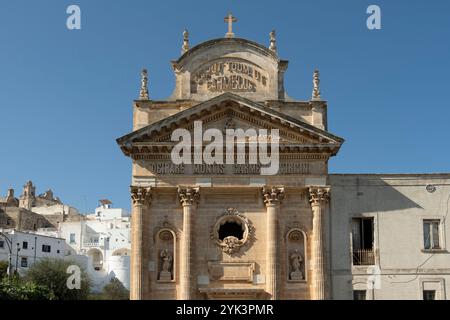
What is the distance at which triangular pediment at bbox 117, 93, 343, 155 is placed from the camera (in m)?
30.7

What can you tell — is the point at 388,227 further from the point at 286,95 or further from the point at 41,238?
the point at 41,238

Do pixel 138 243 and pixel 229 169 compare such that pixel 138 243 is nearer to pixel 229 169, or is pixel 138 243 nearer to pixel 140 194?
pixel 140 194

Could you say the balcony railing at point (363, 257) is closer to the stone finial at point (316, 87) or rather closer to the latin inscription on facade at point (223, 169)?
the latin inscription on facade at point (223, 169)

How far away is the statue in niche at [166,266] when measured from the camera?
30.4m

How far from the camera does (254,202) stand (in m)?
31.3

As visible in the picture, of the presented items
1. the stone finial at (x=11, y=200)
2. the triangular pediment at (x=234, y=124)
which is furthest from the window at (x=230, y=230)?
the stone finial at (x=11, y=200)

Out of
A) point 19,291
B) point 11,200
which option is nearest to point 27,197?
point 11,200

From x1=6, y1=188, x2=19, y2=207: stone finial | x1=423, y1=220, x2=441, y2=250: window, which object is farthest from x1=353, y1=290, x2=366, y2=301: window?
x1=6, y1=188, x2=19, y2=207: stone finial

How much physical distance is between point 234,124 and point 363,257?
27.9ft

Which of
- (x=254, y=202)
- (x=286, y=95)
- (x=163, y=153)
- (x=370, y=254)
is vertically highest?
(x=286, y=95)

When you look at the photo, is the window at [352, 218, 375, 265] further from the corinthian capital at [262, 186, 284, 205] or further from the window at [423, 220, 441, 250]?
the corinthian capital at [262, 186, 284, 205]

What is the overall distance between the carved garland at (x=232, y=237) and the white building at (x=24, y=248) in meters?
55.1
